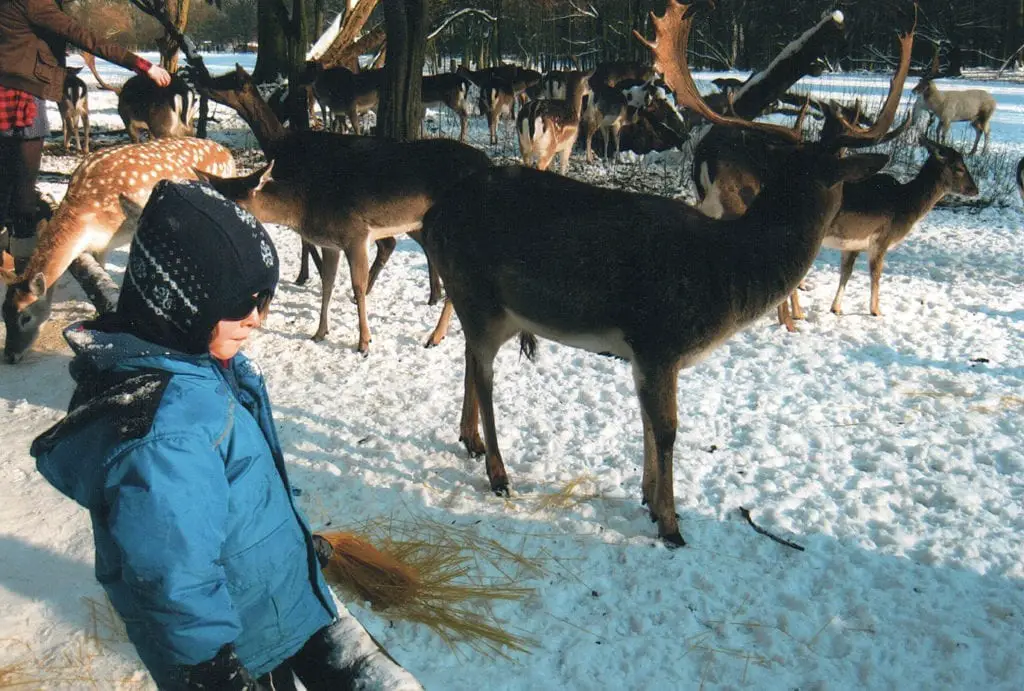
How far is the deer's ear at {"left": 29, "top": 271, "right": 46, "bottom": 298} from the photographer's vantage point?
212 inches

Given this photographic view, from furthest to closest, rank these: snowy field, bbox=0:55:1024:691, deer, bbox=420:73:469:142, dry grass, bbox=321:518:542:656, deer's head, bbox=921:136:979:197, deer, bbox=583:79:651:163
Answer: deer, bbox=420:73:469:142
deer, bbox=583:79:651:163
deer's head, bbox=921:136:979:197
dry grass, bbox=321:518:542:656
snowy field, bbox=0:55:1024:691

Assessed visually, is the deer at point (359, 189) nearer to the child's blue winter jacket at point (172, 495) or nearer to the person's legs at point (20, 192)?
the person's legs at point (20, 192)

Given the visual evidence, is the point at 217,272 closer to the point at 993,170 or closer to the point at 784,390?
the point at 784,390

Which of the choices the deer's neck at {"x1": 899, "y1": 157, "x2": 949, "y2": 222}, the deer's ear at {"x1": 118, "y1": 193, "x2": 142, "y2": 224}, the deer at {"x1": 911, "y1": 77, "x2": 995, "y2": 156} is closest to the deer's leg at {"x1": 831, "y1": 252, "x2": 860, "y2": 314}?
the deer's neck at {"x1": 899, "y1": 157, "x2": 949, "y2": 222}

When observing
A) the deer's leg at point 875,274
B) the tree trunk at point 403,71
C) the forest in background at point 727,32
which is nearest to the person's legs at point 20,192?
the tree trunk at point 403,71

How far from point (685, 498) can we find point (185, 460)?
2.90 meters

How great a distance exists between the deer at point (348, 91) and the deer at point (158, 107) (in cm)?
419

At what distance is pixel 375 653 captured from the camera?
2.03 metres

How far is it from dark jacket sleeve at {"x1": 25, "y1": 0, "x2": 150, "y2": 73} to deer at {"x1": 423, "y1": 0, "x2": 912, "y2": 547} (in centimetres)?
272

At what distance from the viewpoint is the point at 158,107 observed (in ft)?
40.7

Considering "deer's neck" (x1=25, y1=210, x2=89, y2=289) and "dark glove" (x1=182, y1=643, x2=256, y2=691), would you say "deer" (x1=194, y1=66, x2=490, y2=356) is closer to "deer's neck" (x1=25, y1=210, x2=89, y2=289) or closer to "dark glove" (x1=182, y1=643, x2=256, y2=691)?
"deer's neck" (x1=25, y1=210, x2=89, y2=289)

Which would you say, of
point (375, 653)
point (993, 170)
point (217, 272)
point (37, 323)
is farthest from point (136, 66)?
point (993, 170)

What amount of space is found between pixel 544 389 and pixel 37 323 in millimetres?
3517

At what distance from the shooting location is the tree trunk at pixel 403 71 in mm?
8594
